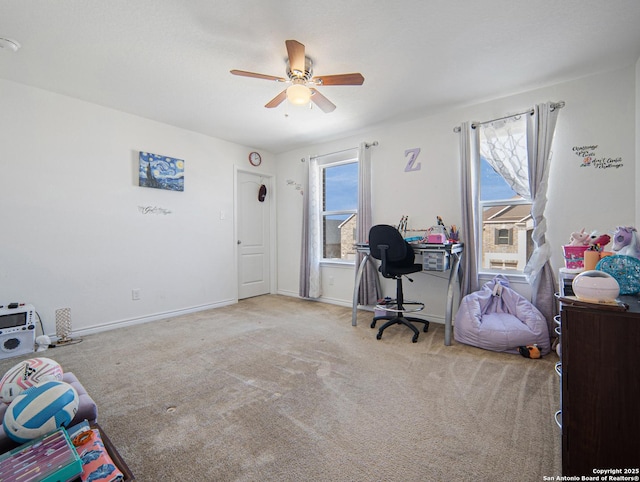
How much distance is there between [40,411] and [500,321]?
3.09 metres

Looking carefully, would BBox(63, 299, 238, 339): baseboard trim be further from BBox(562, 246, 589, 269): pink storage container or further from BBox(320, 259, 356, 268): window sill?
BBox(562, 246, 589, 269): pink storage container

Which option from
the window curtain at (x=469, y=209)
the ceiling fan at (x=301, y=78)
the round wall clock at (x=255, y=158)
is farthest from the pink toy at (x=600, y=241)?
the round wall clock at (x=255, y=158)

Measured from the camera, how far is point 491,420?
1.60 meters

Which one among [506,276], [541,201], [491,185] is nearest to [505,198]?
[491,185]

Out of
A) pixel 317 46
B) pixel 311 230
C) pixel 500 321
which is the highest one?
pixel 317 46

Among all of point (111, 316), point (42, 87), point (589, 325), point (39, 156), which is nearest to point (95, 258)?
point (111, 316)

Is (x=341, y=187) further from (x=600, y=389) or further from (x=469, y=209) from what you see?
(x=600, y=389)

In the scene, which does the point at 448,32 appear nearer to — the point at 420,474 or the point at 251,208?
the point at 420,474

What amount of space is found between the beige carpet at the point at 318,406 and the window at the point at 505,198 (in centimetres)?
107

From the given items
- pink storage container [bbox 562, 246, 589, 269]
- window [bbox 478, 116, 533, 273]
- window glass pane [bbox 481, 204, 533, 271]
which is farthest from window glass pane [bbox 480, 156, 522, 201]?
pink storage container [bbox 562, 246, 589, 269]

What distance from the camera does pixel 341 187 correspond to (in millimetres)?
4406

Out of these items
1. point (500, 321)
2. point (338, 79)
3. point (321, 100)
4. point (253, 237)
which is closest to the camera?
point (338, 79)

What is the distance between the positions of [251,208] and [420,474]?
13.8ft

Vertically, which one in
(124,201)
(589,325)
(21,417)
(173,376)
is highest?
(124,201)
